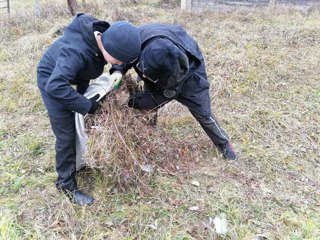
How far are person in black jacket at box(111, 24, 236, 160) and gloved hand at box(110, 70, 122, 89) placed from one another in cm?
9

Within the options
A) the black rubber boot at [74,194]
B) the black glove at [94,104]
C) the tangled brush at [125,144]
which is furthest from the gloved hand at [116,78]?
the black rubber boot at [74,194]

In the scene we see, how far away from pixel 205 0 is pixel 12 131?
6.80 m

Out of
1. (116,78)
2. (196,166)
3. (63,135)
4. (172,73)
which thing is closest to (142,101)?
(116,78)

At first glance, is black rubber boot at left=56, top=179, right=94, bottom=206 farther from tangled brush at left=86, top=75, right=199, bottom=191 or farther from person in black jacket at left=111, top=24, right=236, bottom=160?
person in black jacket at left=111, top=24, right=236, bottom=160

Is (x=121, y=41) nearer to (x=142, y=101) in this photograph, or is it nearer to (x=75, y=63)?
(x=75, y=63)

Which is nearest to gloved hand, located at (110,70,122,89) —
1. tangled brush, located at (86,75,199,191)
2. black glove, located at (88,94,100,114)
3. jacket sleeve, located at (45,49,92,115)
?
tangled brush, located at (86,75,199,191)

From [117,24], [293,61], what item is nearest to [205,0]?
[293,61]

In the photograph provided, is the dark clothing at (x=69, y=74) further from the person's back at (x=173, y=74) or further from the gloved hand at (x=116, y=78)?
the person's back at (x=173, y=74)

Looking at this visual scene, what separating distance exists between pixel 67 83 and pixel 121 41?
Result: 1.42ft

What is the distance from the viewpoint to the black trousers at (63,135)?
2.38 metres

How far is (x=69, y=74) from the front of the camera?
2.14 meters

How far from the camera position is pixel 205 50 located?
18.3 ft

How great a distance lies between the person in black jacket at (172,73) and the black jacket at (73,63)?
31 centimetres

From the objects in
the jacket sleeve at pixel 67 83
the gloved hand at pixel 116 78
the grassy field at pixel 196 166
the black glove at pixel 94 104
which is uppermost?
the jacket sleeve at pixel 67 83
